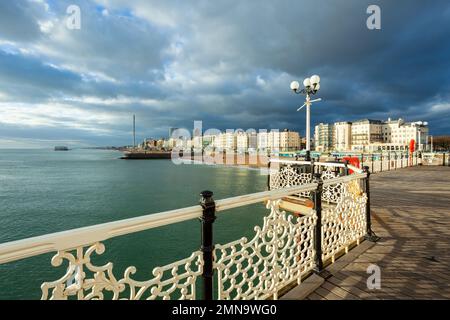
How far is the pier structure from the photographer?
1.49m

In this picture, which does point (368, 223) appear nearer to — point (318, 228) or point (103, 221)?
point (318, 228)

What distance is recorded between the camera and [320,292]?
2752 millimetres

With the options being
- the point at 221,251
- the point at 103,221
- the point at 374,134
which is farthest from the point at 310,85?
the point at 374,134

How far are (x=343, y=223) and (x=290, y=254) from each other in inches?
59.5

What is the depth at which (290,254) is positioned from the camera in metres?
3.01

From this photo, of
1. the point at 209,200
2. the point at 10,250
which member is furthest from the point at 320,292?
the point at 10,250

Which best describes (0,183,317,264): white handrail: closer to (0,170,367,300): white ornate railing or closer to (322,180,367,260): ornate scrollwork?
(0,170,367,300): white ornate railing

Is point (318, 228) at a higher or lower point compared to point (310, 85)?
lower

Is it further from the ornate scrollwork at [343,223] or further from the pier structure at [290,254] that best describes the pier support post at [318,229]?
the ornate scrollwork at [343,223]

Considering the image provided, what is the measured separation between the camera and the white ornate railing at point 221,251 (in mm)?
1389

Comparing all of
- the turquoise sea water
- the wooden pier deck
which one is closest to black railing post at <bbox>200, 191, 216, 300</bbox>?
the wooden pier deck

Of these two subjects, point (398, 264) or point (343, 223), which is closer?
point (398, 264)
